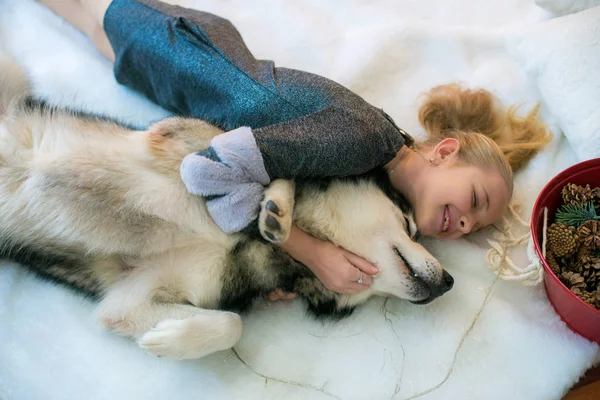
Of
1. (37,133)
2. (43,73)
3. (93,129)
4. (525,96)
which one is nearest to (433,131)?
(525,96)

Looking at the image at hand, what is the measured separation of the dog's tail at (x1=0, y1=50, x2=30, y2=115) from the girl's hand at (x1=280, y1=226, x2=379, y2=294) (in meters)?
1.10

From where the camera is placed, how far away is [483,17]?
2354mm

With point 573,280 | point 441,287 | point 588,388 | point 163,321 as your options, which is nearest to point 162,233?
point 163,321

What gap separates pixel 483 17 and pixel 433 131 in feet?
2.89

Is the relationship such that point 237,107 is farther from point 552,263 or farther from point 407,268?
point 552,263

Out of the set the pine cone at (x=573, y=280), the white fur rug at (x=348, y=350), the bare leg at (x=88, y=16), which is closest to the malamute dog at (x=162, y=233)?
the white fur rug at (x=348, y=350)

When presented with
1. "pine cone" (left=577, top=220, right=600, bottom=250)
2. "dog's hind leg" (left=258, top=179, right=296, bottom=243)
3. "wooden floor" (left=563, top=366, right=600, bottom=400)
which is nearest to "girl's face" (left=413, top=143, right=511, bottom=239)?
"pine cone" (left=577, top=220, right=600, bottom=250)

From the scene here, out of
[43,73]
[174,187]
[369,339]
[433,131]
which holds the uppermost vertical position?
[433,131]

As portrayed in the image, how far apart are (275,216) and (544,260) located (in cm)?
85

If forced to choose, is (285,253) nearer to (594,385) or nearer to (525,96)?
(594,385)

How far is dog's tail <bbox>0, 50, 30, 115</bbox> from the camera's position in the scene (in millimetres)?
1667

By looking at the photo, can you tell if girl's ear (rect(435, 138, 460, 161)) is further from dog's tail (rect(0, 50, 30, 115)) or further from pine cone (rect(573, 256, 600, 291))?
dog's tail (rect(0, 50, 30, 115))

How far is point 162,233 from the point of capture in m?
1.38

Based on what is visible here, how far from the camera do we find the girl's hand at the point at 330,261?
143cm
